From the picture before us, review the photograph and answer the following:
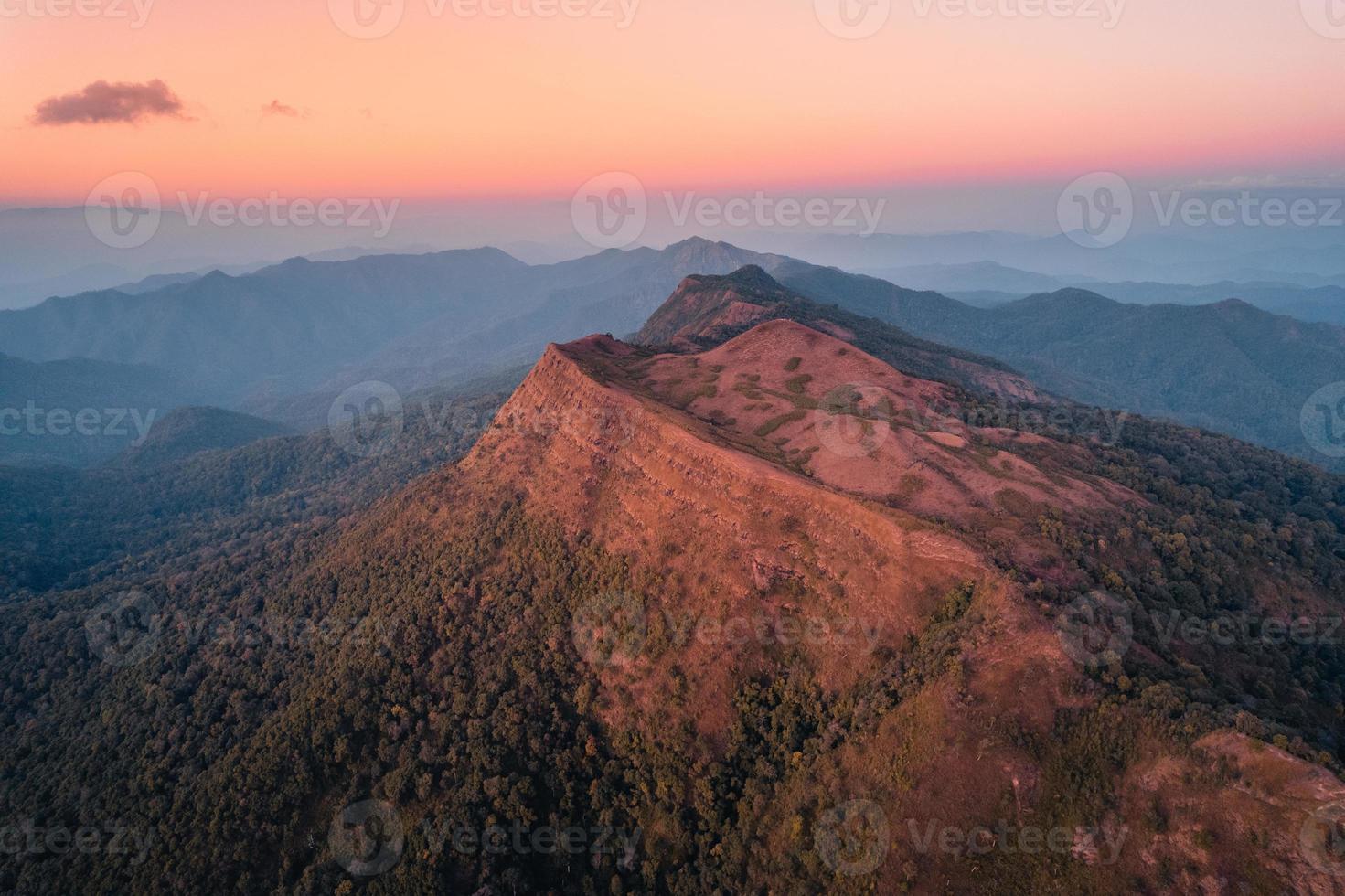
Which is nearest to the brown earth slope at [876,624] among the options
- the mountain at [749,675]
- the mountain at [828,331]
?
the mountain at [749,675]

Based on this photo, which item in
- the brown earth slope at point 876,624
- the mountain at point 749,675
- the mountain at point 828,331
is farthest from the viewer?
the mountain at point 828,331

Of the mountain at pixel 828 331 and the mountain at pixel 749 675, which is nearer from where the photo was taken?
the mountain at pixel 749 675

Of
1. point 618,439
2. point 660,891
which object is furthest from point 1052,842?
point 618,439

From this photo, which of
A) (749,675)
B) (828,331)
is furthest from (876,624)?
(828,331)

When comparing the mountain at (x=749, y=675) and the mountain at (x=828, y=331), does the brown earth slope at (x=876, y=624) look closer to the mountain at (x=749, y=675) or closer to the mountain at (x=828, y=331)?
the mountain at (x=749, y=675)

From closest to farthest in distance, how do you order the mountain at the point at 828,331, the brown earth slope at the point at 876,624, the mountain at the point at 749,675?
the brown earth slope at the point at 876,624 < the mountain at the point at 749,675 < the mountain at the point at 828,331

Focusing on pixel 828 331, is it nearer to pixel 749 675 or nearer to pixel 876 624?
pixel 876 624

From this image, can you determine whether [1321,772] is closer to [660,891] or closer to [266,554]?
[660,891]

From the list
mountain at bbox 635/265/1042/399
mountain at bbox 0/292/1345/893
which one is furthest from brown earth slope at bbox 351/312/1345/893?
mountain at bbox 635/265/1042/399
